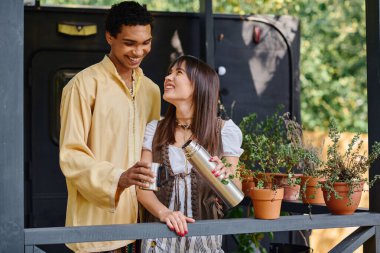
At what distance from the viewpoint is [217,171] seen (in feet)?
10.3

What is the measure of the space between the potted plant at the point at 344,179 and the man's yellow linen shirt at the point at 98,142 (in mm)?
829

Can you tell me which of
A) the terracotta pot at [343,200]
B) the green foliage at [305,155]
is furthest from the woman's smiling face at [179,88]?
the terracotta pot at [343,200]

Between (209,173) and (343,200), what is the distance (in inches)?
Answer: 26.2

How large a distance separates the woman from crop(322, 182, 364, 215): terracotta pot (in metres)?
0.42

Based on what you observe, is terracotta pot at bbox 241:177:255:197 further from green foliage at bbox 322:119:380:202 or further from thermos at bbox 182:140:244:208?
thermos at bbox 182:140:244:208

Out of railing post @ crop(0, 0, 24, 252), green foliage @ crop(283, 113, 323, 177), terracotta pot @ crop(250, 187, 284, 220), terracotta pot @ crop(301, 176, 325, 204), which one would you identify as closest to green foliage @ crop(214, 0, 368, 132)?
green foliage @ crop(283, 113, 323, 177)

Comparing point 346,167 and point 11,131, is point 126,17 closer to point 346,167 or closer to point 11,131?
point 11,131

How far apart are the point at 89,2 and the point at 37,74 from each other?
33.2 inches

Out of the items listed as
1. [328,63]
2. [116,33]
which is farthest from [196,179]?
[328,63]

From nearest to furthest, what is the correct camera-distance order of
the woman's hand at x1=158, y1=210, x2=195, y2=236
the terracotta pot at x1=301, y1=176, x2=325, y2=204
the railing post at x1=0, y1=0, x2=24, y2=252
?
the railing post at x1=0, y1=0, x2=24, y2=252 → the woman's hand at x1=158, y1=210, x2=195, y2=236 → the terracotta pot at x1=301, y1=176, x2=325, y2=204

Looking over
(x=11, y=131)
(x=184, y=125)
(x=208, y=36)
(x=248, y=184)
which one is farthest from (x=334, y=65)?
(x=11, y=131)

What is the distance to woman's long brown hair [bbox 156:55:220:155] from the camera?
11.1ft

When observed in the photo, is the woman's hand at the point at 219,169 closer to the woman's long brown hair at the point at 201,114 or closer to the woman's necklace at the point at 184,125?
the woman's long brown hair at the point at 201,114

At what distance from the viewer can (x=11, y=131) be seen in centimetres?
280
